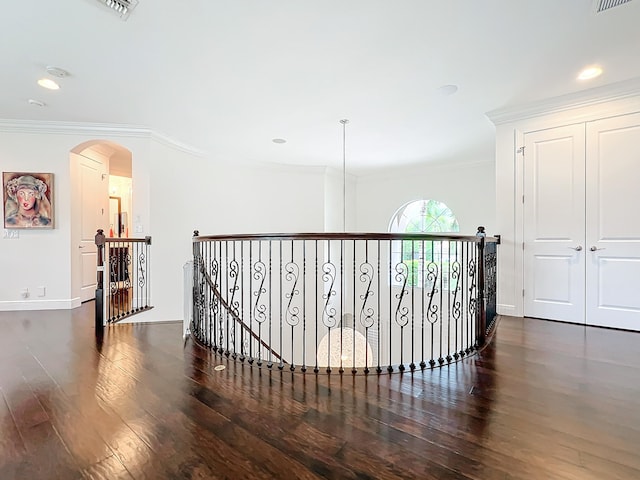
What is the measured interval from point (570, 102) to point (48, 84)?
5.74 m

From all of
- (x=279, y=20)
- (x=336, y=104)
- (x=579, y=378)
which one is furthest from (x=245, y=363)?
(x=336, y=104)

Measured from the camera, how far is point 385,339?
7180 mm

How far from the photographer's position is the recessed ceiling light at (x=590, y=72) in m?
3.11

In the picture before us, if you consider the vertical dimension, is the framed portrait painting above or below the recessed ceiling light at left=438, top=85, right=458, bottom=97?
below

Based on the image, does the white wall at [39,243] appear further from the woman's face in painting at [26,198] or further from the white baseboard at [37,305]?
the woman's face in painting at [26,198]

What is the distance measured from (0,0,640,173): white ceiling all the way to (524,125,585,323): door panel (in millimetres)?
630

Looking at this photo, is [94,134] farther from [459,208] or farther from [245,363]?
[459,208]

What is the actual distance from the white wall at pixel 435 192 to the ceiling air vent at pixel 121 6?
5786 mm

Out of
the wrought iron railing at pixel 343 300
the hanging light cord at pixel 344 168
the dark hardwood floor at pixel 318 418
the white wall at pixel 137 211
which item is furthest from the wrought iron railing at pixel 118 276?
the hanging light cord at pixel 344 168

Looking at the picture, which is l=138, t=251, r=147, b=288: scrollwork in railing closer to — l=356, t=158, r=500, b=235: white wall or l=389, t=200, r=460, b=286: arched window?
l=389, t=200, r=460, b=286: arched window

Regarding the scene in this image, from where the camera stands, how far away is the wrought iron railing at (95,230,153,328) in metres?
3.77

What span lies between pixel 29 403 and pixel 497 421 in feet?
9.17

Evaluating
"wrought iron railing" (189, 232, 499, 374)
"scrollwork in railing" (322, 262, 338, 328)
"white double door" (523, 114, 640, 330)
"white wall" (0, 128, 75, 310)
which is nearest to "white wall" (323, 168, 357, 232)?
"wrought iron railing" (189, 232, 499, 374)

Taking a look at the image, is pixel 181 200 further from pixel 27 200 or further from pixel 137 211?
pixel 27 200
